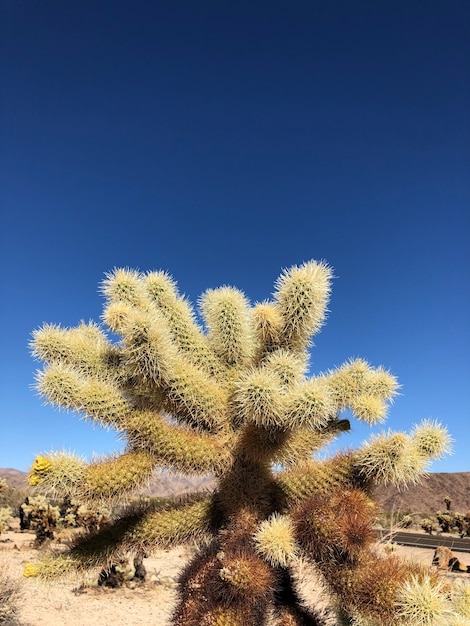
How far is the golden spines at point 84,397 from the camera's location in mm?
3238

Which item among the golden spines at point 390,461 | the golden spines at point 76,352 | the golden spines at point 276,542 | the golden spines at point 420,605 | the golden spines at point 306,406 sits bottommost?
the golden spines at point 420,605

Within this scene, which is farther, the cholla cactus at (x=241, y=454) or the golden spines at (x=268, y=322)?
the golden spines at (x=268, y=322)

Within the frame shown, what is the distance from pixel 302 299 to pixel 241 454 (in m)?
1.07

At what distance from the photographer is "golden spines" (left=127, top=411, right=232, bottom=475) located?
3.17 m

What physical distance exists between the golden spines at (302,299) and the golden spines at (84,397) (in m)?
1.16

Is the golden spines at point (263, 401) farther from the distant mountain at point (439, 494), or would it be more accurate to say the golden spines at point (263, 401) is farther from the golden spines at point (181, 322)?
the distant mountain at point (439, 494)

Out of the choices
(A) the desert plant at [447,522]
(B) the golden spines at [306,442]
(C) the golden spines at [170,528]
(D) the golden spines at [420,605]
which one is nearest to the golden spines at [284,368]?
(B) the golden spines at [306,442]

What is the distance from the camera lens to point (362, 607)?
2.78 metres

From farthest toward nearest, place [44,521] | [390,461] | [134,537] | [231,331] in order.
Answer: [44,521] → [231,331] → [134,537] → [390,461]

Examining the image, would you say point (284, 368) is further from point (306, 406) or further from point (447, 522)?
point (447, 522)

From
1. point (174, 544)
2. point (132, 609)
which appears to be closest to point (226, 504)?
point (174, 544)

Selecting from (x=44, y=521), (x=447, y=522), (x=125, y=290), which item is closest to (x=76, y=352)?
(x=125, y=290)

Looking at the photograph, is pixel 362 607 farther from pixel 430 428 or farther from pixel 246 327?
pixel 246 327

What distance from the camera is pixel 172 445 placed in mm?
3166
